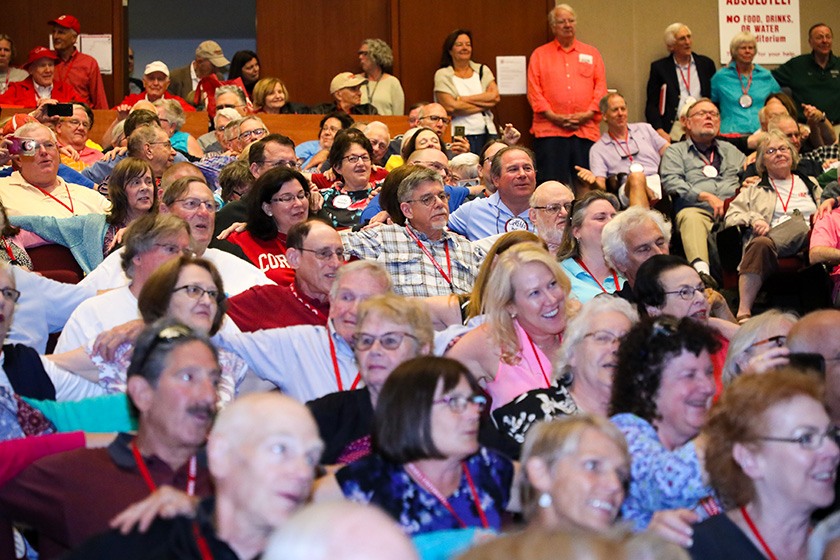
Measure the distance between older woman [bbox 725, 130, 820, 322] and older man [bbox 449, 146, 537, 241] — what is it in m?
1.53

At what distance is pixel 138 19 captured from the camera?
12.3 m

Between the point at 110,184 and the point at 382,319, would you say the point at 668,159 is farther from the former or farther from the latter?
the point at 382,319

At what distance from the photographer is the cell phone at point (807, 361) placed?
3.08m

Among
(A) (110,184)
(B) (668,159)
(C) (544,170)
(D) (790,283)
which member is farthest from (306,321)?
(C) (544,170)

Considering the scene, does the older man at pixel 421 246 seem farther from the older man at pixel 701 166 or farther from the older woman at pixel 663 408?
the older man at pixel 701 166

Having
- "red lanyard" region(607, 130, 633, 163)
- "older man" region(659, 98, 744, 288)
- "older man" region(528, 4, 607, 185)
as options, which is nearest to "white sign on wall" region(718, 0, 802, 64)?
"older man" region(528, 4, 607, 185)

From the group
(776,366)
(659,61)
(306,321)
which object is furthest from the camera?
(659,61)

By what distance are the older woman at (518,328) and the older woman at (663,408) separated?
0.52 metres

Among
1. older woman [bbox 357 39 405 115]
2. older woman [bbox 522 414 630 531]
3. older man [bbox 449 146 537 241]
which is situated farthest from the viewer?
older woman [bbox 357 39 405 115]

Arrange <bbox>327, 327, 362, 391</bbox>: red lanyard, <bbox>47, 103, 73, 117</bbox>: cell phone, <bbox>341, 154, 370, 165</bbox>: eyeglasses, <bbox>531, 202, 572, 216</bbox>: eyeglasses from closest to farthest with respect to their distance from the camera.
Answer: <bbox>327, 327, 362, 391</bbox>: red lanyard, <bbox>531, 202, 572, 216</bbox>: eyeglasses, <bbox>341, 154, 370, 165</bbox>: eyeglasses, <bbox>47, 103, 73, 117</bbox>: cell phone

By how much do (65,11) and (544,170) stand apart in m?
4.16

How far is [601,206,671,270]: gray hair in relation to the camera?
461 cm

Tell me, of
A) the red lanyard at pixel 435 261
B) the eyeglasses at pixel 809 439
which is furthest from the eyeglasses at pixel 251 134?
the eyeglasses at pixel 809 439

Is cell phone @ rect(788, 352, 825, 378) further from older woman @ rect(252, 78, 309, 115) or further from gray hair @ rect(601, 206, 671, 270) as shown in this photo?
older woman @ rect(252, 78, 309, 115)
